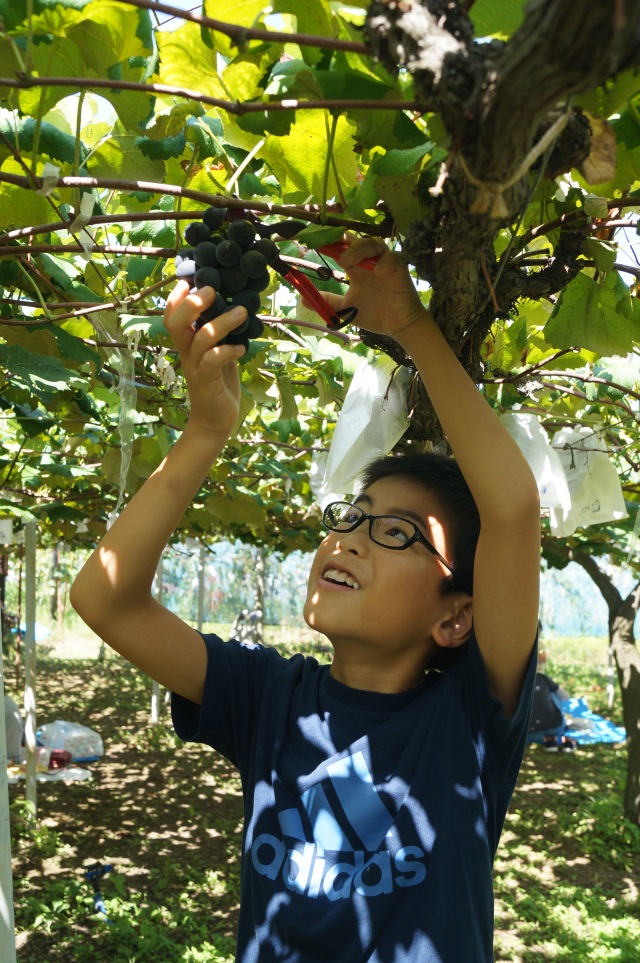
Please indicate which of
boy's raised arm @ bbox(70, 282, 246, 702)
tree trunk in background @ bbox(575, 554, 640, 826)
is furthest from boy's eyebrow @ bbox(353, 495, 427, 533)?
tree trunk in background @ bbox(575, 554, 640, 826)

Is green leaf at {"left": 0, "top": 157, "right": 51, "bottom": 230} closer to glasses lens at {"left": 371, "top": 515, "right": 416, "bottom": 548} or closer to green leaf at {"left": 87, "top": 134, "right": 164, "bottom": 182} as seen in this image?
green leaf at {"left": 87, "top": 134, "right": 164, "bottom": 182}

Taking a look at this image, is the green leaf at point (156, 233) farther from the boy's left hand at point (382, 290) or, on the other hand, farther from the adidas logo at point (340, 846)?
the adidas logo at point (340, 846)

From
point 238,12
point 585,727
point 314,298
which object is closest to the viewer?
point 238,12

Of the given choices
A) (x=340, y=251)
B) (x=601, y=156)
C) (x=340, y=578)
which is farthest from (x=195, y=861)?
(x=601, y=156)

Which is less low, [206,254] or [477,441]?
[206,254]

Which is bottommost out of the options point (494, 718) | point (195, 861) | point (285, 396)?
point (195, 861)

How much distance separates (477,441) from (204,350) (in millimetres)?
352

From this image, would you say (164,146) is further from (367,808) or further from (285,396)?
(285,396)

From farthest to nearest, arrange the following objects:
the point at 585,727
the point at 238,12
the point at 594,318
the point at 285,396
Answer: the point at 585,727 → the point at 285,396 → the point at 594,318 → the point at 238,12

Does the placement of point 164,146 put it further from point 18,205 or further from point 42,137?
point 18,205

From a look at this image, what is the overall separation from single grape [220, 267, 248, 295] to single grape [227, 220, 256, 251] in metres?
0.03

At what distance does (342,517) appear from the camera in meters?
1.42

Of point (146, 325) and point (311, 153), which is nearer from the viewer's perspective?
point (311, 153)

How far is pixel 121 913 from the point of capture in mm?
4574
